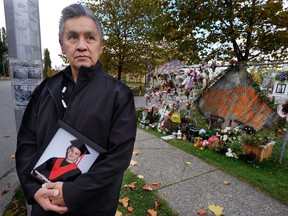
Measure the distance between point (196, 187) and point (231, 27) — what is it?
19.9 feet

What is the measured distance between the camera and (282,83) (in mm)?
4438

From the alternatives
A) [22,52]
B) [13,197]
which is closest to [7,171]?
[13,197]

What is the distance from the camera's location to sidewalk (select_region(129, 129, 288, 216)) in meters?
2.50

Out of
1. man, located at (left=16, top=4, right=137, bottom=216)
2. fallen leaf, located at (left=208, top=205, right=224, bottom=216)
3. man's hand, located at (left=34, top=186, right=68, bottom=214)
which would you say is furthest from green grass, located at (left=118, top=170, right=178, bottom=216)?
man's hand, located at (left=34, top=186, right=68, bottom=214)

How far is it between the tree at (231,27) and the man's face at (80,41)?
20.0 feet

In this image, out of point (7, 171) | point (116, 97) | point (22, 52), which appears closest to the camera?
point (116, 97)

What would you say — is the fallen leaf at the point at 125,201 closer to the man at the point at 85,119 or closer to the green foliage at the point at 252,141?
the man at the point at 85,119

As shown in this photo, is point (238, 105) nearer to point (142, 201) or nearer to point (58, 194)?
point (142, 201)

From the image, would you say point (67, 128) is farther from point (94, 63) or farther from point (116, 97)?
point (94, 63)

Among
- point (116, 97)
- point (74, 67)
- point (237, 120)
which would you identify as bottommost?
point (237, 120)

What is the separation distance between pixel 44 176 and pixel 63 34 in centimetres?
90

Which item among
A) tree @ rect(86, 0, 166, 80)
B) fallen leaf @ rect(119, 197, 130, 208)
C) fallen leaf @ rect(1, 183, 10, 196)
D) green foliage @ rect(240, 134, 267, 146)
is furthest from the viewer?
tree @ rect(86, 0, 166, 80)

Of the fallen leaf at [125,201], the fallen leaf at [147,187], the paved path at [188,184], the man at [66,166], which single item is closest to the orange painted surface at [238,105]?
the paved path at [188,184]

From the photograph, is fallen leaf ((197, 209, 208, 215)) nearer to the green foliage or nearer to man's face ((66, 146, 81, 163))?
man's face ((66, 146, 81, 163))
